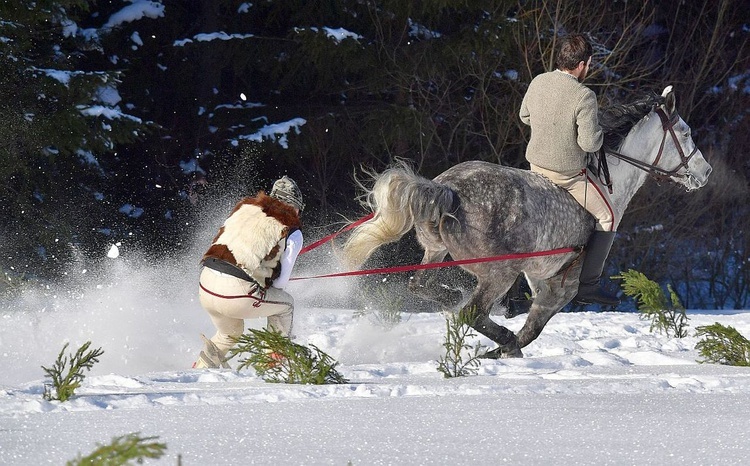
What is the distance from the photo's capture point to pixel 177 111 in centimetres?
1491

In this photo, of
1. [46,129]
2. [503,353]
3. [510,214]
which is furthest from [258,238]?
[46,129]

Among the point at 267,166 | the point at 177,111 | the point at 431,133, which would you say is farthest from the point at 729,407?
the point at 177,111

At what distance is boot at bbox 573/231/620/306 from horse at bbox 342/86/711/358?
7 centimetres

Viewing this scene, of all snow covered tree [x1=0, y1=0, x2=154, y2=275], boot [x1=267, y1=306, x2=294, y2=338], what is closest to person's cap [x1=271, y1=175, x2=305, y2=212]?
boot [x1=267, y1=306, x2=294, y2=338]

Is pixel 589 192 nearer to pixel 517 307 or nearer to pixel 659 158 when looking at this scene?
pixel 659 158

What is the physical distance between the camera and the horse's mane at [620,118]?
6.77 m

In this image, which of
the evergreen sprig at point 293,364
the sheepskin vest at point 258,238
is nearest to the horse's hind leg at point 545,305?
the sheepskin vest at point 258,238

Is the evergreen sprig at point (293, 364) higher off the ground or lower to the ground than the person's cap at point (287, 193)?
lower

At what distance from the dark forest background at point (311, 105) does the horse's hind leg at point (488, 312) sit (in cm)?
575

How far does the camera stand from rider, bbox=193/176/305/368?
6.00 m

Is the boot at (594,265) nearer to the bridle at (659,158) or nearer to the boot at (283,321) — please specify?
the bridle at (659,158)

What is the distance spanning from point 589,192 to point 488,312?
97 cm

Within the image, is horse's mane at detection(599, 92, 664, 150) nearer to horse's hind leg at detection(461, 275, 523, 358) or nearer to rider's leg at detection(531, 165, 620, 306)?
rider's leg at detection(531, 165, 620, 306)

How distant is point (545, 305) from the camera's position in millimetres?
6949
